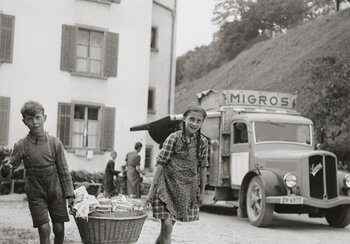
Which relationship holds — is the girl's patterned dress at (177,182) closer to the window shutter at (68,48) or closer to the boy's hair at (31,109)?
the boy's hair at (31,109)

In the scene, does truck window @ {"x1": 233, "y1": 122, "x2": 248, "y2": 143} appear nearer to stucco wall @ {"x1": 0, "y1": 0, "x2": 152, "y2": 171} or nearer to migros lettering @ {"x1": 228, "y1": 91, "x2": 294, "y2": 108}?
migros lettering @ {"x1": 228, "y1": 91, "x2": 294, "y2": 108}

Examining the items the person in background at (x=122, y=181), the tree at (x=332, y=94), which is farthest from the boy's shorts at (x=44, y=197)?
the tree at (x=332, y=94)

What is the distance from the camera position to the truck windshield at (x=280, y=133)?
44.1ft

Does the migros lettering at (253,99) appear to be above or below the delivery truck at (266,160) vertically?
above

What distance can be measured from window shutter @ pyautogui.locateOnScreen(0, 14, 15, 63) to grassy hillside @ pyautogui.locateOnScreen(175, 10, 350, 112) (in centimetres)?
1497

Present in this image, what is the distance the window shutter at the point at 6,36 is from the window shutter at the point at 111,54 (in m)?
3.12

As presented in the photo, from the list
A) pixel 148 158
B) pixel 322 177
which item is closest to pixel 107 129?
pixel 148 158

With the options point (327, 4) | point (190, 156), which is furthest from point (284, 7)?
point (190, 156)

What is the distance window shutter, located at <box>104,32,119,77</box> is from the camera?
21.4 meters

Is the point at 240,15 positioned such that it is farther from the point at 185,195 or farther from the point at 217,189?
the point at 185,195

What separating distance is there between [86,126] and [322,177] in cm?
1082

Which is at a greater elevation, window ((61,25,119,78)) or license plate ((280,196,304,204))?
window ((61,25,119,78))

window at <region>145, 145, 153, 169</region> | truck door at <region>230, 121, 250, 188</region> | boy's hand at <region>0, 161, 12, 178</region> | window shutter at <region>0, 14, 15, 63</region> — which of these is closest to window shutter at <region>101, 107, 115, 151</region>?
window at <region>145, 145, 153, 169</region>

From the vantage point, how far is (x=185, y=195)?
644 cm
